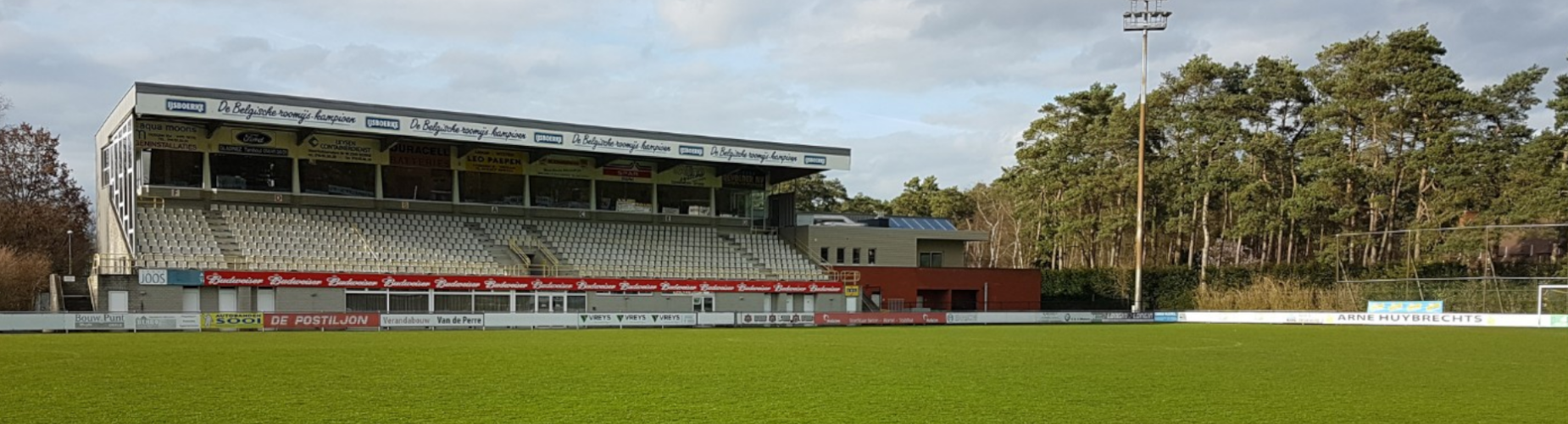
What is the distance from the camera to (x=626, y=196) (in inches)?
2082

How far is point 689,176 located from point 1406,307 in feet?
101

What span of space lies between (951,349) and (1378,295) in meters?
29.8

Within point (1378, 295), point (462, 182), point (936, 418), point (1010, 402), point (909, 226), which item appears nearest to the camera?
point (936, 418)

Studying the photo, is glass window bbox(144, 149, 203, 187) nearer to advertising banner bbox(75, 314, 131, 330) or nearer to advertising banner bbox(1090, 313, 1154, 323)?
advertising banner bbox(75, 314, 131, 330)

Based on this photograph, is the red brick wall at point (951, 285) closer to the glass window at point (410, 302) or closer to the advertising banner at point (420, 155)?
the advertising banner at point (420, 155)

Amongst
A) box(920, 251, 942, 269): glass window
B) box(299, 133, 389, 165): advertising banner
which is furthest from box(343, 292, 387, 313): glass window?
box(920, 251, 942, 269): glass window

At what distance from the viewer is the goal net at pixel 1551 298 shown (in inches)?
1570

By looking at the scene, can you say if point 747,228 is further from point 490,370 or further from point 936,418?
point 936,418

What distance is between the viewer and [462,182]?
49062 mm

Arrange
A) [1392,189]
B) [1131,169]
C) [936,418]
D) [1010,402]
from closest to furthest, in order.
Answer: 1. [936,418]
2. [1010,402]
3. [1392,189]
4. [1131,169]

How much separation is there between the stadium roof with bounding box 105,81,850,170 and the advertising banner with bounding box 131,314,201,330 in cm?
→ 986

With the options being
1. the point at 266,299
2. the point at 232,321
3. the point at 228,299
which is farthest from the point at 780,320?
the point at 228,299

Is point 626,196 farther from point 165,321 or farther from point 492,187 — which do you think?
point 165,321

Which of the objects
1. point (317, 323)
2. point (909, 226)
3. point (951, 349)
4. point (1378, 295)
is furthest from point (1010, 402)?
point (909, 226)
